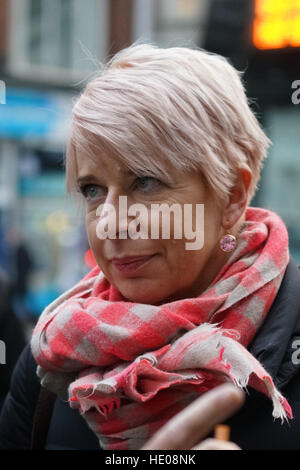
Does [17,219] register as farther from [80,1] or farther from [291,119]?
[291,119]

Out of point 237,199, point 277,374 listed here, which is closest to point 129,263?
point 237,199

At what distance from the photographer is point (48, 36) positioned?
1292 cm

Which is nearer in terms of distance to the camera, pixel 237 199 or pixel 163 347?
pixel 163 347

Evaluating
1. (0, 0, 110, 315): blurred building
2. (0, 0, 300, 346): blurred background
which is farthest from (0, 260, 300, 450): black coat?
(0, 0, 110, 315): blurred building

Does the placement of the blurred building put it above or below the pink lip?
below

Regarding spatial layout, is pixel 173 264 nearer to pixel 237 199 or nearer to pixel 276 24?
pixel 237 199

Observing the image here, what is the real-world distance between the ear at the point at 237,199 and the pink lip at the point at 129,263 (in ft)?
0.68

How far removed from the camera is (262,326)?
155cm

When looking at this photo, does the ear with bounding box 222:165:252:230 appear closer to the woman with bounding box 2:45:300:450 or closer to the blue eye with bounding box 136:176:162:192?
A: the woman with bounding box 2:45:300:450

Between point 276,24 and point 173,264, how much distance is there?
352 centimetres

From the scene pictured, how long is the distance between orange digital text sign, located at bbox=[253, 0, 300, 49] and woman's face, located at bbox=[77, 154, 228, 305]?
3376mm

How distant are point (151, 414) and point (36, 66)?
40.0 feet

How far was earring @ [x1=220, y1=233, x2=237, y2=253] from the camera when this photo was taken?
1602 mm

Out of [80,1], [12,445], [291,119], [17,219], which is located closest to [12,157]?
[17,219]
